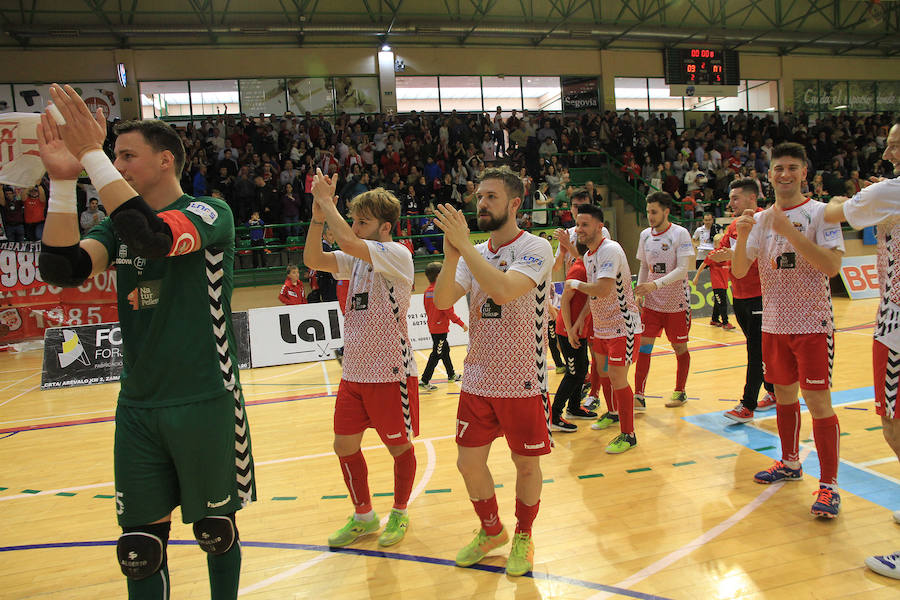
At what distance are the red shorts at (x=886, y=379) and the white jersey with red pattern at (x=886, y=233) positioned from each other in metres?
0.05

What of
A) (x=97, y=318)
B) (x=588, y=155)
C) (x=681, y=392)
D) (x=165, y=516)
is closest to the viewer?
(x=165, y=516)

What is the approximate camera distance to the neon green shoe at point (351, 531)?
3.81m

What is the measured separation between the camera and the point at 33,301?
13.5 m

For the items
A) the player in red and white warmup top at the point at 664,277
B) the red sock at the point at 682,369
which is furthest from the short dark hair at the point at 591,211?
the red sock at the point at 682,369

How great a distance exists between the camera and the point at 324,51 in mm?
20953

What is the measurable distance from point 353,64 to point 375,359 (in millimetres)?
19822

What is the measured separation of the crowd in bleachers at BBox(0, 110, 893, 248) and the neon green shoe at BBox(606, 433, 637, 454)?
9.13 m

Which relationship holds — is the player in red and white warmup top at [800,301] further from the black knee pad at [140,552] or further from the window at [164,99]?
the window at [164,99]

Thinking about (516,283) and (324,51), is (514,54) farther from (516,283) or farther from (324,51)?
(516,283)

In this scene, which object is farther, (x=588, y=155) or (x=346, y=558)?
(x=588, y=155)

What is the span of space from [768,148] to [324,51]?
1612 centimetres

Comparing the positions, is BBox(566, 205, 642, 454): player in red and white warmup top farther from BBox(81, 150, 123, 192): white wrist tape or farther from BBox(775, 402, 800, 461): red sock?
BBox(81, 150, 123, 192): white wrist tape

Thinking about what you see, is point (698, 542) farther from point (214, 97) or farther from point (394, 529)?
point (214, 97)

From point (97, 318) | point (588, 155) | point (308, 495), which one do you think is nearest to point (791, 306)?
point (308, 495)
